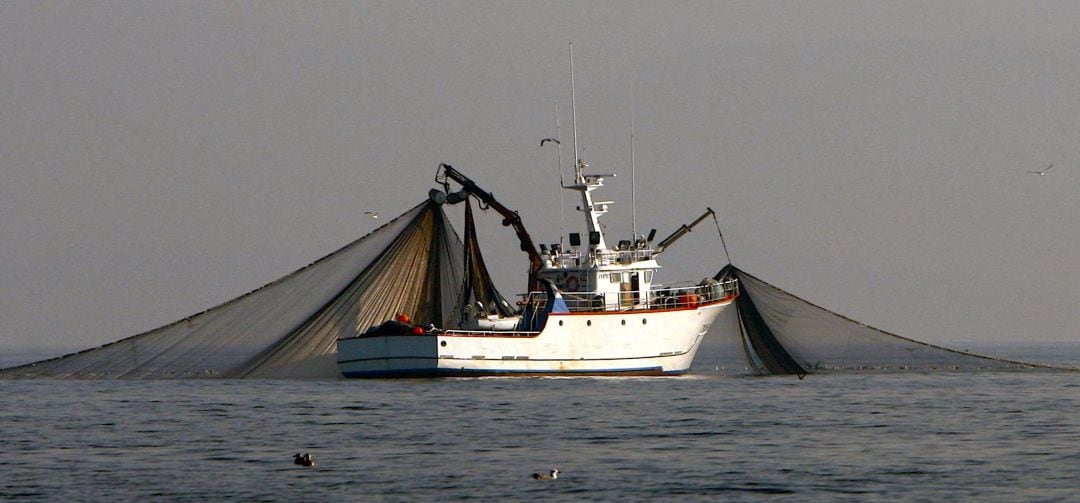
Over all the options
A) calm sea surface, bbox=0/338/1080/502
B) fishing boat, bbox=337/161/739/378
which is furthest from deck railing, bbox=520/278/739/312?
calm sea surface, bbox=0/338/1080/502

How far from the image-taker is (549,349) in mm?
59250

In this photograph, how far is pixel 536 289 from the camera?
62.6 m

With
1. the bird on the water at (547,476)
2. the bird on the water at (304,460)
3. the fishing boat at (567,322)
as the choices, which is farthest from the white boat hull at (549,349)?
the bird on the water at (547,476)

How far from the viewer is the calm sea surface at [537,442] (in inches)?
1144

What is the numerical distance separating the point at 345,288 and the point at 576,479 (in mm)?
30425

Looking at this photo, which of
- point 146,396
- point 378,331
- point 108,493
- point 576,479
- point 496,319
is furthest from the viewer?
point 496,319

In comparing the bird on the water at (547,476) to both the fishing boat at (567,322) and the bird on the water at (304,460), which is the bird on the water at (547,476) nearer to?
the bird on the water at (304,460)

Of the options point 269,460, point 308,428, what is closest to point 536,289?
point 308,428

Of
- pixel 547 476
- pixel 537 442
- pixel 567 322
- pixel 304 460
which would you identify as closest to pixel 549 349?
pixel 567 322

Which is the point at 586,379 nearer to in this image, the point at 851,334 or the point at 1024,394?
the point at 851,334

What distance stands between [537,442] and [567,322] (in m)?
23.0

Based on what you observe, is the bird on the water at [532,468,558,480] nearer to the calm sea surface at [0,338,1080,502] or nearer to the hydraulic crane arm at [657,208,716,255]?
the calm sea surface at [0,338,1080,502]

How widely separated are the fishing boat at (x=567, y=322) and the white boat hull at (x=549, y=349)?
0.12 feet

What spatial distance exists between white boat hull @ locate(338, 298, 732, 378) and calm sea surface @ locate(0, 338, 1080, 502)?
1.32 metres
